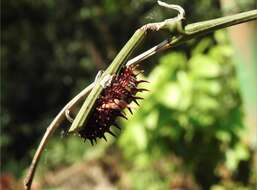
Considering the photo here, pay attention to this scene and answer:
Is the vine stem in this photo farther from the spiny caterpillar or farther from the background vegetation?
the background vegetation

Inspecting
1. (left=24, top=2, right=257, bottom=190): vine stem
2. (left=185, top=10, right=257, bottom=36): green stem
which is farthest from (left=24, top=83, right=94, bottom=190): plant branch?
(left=185, top=10, right=257, bottom=36): green stem

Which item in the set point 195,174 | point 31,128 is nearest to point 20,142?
point 31,128

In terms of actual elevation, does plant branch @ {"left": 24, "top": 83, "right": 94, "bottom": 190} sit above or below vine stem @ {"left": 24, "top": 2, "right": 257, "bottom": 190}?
below

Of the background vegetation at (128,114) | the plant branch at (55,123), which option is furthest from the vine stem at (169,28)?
the background vegetation at (128,114)

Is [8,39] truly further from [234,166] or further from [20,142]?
[234,166]

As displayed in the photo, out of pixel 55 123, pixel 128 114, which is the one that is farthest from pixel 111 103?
pixel 128 114

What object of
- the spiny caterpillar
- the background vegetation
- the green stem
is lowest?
the background vegetation
